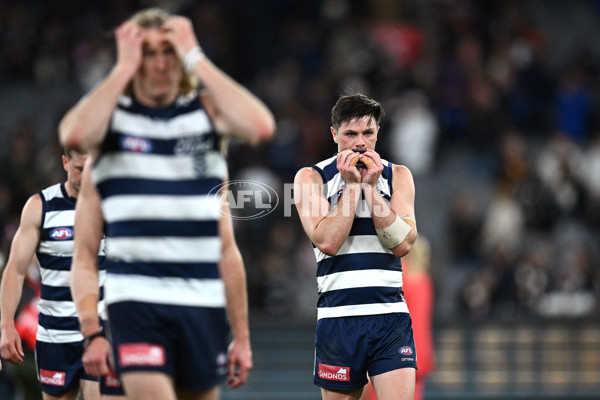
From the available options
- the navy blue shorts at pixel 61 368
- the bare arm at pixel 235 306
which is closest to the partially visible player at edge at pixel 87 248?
the bare arm at pixel 235 306

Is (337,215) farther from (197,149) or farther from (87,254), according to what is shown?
(87,254)

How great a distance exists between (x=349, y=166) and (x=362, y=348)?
1.24m

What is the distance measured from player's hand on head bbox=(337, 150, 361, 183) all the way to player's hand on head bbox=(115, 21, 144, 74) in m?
2.08

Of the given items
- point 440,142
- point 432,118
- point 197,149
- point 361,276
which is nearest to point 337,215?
point 361,276

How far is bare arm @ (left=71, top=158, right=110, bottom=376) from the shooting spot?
4949 millimetres

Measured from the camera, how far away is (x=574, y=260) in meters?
15.8

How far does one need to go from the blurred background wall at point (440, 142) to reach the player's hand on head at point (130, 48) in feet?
37.9

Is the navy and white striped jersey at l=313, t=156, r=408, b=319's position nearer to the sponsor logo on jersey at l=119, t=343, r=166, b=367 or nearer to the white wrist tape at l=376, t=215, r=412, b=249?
the white wrist tape at l=376, t=215, r=412, b=249

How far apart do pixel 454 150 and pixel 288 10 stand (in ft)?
16.1

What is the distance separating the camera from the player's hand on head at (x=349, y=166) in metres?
6.42

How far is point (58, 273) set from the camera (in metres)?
7.39

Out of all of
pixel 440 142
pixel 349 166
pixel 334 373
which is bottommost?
pixel 334 373

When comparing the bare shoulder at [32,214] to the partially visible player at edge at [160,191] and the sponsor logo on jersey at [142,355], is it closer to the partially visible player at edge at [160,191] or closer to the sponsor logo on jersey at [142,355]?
the partially visible player at edge at [160,191]

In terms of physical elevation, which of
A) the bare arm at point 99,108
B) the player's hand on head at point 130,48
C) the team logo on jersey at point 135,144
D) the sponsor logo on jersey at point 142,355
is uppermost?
the player's hand on head at point 130,48
